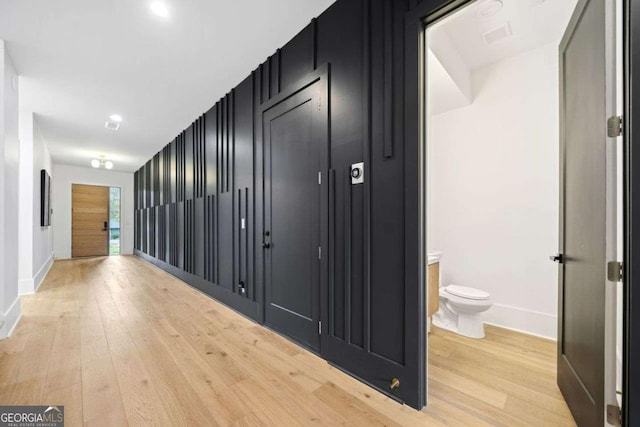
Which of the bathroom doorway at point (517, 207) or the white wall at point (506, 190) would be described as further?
the white wall at point (506, 190)

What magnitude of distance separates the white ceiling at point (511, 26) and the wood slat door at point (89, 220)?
10.4 metres

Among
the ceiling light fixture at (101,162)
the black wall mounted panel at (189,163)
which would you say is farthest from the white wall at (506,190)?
the ceiling light fixture at (101,162)

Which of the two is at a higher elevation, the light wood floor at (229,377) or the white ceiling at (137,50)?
the white ceiling at (137,50)

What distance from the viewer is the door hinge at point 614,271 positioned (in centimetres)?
114

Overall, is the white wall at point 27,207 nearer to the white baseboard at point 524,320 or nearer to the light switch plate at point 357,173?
the light switch plate at point 357,173

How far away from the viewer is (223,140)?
12.2 feet

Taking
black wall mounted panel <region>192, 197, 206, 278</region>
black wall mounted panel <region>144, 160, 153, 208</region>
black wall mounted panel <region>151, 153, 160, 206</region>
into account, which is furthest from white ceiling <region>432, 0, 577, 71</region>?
black wall mounted panel <region>144, 160, 153, 208</region>

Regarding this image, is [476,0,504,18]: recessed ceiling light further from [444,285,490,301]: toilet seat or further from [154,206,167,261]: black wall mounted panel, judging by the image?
[154,206,167,261]: black wall mounted panel

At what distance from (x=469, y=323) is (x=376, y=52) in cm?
252

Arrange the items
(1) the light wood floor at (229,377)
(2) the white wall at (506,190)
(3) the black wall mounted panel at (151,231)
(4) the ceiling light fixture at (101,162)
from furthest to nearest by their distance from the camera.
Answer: (4) the ceiling light fixture at (101,162)
(3) the black wall mounted panel at (151,231)
(2) the white wall at (506,190)
(1) the light wood floor at (229,377)

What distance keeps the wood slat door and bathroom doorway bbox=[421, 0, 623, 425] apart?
32.8 feet

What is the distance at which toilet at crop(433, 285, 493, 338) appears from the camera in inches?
102

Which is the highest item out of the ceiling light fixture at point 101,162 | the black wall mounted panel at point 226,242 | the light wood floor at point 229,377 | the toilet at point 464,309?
the ceiling light fixture at point 101,162

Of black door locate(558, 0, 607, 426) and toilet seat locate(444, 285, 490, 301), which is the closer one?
black door locate(558, 0, 607, 426)
